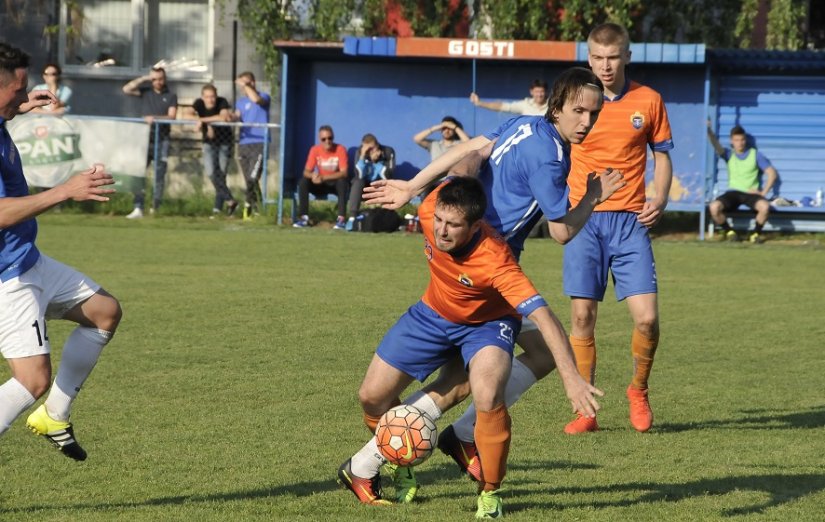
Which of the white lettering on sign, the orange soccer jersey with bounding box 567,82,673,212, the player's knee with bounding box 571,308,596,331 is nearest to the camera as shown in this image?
the orange soccer jersey with bounding box 567,82,673,212

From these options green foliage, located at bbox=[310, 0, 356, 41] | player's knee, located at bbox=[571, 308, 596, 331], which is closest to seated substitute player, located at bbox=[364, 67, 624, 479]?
player's knee, located at bbox=[571, 308, 596, 331]

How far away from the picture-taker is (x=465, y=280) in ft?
18.8

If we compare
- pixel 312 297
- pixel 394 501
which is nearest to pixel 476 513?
pixel 394 501

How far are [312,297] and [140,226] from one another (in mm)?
7257

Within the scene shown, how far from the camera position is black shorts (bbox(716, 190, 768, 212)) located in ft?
64.8

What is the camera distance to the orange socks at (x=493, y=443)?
559cm

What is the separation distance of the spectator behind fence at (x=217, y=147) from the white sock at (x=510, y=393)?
1491 centimetres

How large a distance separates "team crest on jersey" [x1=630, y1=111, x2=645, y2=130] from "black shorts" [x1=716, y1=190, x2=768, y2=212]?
488 inches

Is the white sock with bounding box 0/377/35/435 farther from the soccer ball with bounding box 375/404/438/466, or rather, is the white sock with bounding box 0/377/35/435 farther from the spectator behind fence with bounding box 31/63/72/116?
the spectator behind fence with bounding box 31/63/72/116

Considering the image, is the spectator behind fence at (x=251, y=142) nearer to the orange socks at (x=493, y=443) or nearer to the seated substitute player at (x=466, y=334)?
the seated substitute player at (x=466, y=334)

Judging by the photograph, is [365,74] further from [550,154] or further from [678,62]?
[550,154]

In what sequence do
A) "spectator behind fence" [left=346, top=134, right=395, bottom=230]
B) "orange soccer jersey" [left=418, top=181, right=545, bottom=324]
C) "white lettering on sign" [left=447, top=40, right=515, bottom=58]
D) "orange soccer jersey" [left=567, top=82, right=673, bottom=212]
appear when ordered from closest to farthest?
"orange soccer jersey" [left=418, top=181, right=545, bottom=324]
"orange soccer jersey" [left=567, top=82, right=673, bottom=212]
"spectator behind fence" [left=346, top=134, right=395, bottom=230]
"white lettering on sign" [left=447, top=40, right=515, bottom=58]

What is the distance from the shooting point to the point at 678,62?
19906mm

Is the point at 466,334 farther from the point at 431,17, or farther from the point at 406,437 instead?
the point at 431,17
